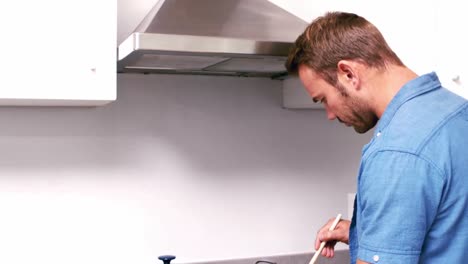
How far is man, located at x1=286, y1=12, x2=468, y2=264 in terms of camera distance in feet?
3.11

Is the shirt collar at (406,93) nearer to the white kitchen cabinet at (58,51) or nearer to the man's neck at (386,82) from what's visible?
the man's neck at (386,82)

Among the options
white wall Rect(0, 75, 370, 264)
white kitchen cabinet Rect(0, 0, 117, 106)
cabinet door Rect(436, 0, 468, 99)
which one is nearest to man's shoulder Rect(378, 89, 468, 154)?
cabinet door Rect(436, 0, 468, 99)

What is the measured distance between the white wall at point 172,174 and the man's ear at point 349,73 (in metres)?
0.77

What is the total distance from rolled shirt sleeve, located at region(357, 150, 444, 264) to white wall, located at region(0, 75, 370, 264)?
945 millimetres

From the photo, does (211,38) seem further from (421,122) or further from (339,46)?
(421,122)

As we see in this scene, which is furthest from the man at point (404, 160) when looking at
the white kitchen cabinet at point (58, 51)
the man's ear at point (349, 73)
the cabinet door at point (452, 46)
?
the white kitchen cabinet at point (58, 51)

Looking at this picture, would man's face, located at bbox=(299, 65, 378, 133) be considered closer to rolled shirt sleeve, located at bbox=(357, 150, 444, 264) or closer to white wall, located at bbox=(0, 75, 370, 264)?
rolled shirt sleeve, located at bbox=(357, 150, 444, 264)

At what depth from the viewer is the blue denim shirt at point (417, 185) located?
37.2 inches

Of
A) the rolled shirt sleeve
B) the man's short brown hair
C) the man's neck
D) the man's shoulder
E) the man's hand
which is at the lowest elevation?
the man's hand

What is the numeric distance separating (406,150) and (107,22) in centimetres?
81

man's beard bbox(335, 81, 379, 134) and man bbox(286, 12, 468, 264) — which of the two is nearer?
man bbox(286, 12, 468, 264)

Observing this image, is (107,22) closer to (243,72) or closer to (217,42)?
(217,42)

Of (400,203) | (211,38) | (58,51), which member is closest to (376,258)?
(400,203)

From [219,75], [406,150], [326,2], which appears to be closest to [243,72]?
[219,75]
